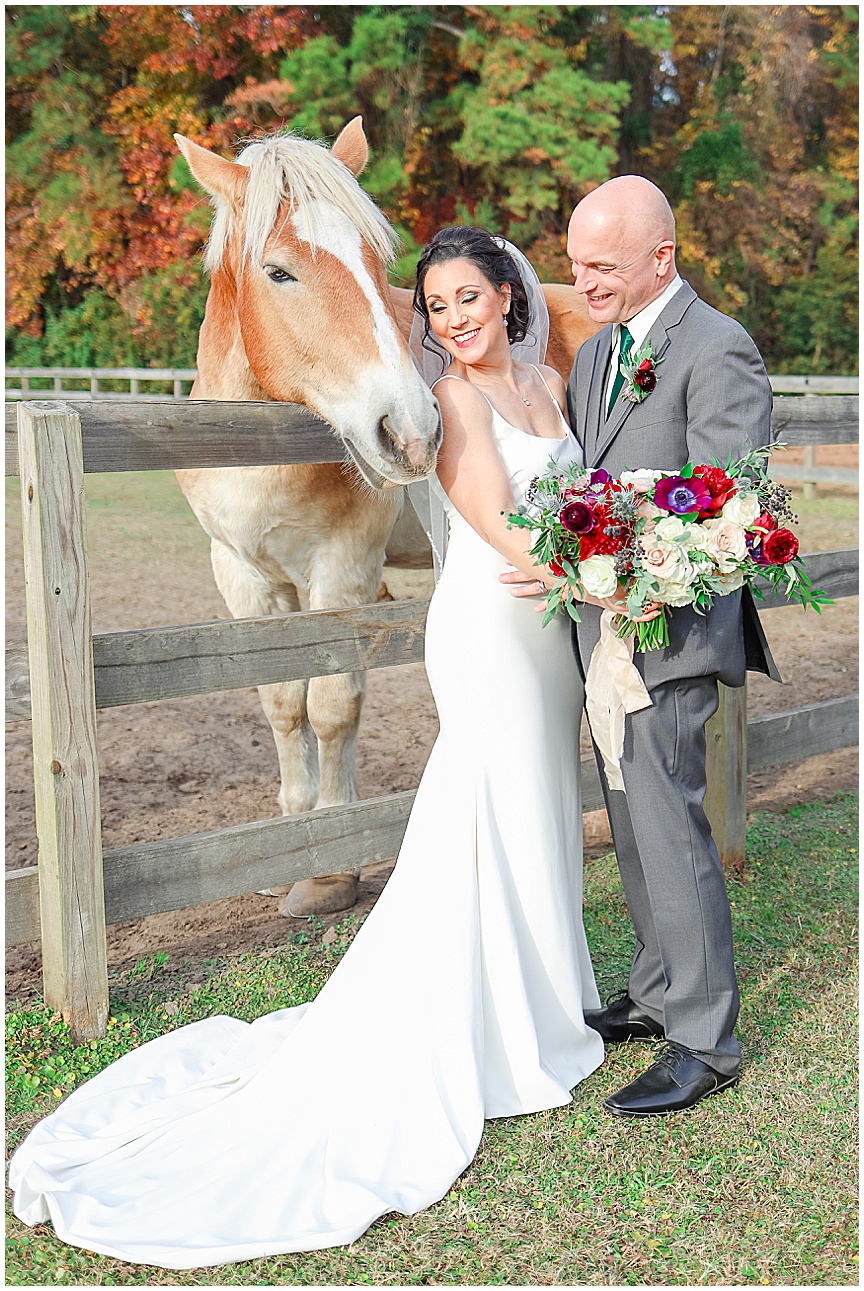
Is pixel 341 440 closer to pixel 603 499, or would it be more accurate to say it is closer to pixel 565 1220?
pixel 603 499

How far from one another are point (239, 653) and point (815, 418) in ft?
8.59

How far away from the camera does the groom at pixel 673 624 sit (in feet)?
8.43

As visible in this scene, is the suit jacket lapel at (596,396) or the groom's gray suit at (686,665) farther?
the suit jacket lapel at (596,396)

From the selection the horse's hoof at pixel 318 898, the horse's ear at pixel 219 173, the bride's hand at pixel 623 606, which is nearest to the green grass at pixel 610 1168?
the horse's hoof at pixel 318 898

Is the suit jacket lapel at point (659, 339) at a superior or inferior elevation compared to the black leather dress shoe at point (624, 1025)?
superior

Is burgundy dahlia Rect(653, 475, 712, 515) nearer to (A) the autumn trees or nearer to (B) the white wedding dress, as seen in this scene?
(B) the white wedding dress

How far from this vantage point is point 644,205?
2.57 meters

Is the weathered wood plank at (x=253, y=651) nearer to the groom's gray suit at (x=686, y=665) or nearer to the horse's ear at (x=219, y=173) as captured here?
the groom's gray suit at (x=686, y=665)

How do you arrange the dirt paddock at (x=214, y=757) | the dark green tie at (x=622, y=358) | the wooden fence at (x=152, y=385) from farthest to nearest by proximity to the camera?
the wooden fence at (x=152, y=385) < the dirt paddock at (x=214, y=757) < the dark green tie at (x=622, y=358)

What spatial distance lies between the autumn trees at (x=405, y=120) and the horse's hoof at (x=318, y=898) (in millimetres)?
14767

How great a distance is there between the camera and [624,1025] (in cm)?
309

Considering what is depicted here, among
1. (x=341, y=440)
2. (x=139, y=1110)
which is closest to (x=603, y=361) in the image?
(x=341, y=440)

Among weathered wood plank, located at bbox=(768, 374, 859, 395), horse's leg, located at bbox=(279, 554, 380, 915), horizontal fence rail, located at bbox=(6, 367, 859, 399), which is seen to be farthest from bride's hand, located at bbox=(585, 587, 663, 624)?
weathered wood plank, located at bbox=(768, 374, 859, 395)

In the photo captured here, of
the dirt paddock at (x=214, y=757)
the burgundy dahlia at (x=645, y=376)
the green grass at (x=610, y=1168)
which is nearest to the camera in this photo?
the green grass at (x=610, y=1168)
